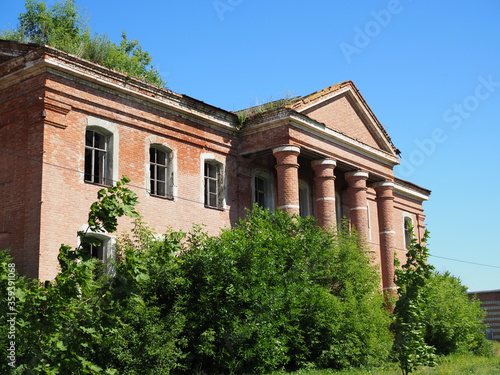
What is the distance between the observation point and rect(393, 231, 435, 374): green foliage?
1082cm

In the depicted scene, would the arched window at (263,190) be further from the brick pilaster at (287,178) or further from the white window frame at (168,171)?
the white window frame at (168,171)

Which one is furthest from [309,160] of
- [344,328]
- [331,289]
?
→ [344,328]

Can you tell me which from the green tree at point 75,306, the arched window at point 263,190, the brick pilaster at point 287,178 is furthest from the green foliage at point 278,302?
the green tree at point 75,306

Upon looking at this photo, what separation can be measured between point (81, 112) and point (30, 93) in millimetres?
1385

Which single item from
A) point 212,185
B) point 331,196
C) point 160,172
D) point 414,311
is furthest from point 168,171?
point 414,311

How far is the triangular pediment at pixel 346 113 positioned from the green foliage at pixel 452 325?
6.05 m

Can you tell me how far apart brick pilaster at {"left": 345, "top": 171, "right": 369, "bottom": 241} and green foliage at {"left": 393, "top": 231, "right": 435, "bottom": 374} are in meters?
11.4

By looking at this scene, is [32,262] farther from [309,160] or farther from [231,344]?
[309,160]

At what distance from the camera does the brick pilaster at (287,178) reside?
64.8 ft

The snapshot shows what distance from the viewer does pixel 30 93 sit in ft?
51.9

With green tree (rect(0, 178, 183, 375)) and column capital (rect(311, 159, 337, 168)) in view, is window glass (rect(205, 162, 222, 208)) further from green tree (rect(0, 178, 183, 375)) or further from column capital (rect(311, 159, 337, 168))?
green tree (rect(0, 178, 183, 375))

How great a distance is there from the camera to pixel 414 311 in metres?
10.8

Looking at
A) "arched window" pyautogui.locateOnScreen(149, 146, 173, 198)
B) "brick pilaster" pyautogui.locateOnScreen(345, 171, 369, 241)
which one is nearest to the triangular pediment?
"brick pilaster" pyautogui.locateOnScreen(345, 171, 369, 241)

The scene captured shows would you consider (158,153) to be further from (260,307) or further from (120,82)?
(260,307)
